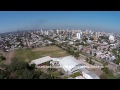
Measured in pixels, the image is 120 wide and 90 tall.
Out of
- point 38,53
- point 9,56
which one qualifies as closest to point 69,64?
point 38,53

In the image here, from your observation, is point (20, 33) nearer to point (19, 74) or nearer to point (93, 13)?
point (19, 74)

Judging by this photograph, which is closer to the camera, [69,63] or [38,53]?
[69,63]

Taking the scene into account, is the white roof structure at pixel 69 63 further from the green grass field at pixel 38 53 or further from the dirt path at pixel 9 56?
the dirt path at pixel 9 56

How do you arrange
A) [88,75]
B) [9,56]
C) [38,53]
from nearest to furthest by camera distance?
[88,75] → [9,56] → [38,53]

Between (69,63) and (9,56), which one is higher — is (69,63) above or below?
below

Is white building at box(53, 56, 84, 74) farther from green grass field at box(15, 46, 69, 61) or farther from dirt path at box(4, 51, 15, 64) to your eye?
dirt path at box(4, 51, 15, 64)

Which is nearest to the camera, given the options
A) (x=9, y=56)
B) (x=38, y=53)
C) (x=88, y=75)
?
(x=88, y=75)

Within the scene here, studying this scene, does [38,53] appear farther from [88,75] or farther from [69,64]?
[88,75]

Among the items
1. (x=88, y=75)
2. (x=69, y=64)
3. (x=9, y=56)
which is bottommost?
(x=88, y=75)

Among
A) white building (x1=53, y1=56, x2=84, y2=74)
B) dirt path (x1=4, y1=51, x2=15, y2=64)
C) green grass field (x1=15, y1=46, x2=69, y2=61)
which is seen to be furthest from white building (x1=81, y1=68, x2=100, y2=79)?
dirt path (x1=4, y1=51, x2=15, y2=64)
